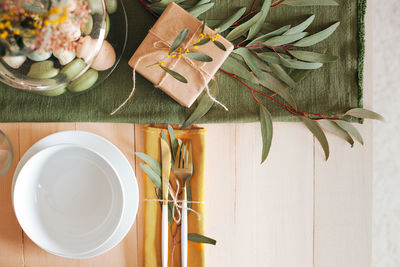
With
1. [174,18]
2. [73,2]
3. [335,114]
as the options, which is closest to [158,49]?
[174,18]

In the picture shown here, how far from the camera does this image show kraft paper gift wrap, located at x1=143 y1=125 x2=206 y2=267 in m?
0.71

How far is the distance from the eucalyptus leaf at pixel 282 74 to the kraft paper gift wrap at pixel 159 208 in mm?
199

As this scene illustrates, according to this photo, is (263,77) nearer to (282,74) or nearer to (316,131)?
(282,74)

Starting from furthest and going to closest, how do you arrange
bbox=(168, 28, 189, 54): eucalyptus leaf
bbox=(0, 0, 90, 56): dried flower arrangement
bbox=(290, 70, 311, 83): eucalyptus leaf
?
bbox=(290, 70, 311, 83): eucalyptus leaf
bbox=(168, 28, 189, 54): eucalyptus leaf
bbox=(0, 0, 90, 56): dried flower arrangement

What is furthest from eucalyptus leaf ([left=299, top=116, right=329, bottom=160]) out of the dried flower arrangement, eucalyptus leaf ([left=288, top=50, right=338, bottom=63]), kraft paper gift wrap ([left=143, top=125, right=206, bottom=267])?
the dried flower arrangement

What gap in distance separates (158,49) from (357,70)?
1.46 ft

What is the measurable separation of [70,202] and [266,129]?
1.45 feet

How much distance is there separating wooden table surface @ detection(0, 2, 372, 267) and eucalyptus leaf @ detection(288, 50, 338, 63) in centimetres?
12

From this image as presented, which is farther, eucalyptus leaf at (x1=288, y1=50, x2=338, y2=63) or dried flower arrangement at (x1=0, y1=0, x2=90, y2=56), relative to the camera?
eucalyptus leaf at (x1=288, y1=50, x2=338, y2=63)

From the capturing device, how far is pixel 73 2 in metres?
0.48

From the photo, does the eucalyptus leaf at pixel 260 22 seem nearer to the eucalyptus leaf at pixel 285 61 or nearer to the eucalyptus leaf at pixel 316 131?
the eucalyptus leaf at pixel 285 61

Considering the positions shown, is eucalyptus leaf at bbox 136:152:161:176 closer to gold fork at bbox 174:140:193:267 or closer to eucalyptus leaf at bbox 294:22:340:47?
gold fork at bbox 174:140:193:267

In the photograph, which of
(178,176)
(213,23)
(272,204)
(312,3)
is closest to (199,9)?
(213,23)

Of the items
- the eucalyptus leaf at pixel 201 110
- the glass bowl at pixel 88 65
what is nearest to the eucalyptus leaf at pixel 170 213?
the eucalyptus leaf at pixel 201 110
